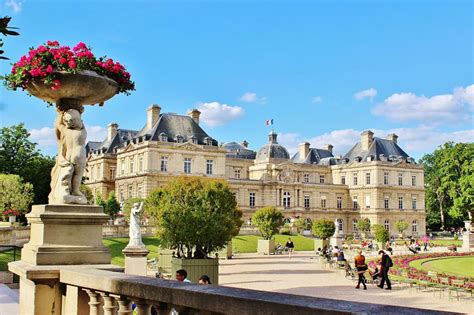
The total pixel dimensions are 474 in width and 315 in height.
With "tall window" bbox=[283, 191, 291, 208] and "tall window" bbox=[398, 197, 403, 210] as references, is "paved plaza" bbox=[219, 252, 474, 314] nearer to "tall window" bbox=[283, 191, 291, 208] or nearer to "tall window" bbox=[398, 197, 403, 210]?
"tall window" bbox=[283, 191, 291, 208]

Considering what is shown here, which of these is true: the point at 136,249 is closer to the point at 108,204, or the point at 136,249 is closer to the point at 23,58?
the point at 23,58

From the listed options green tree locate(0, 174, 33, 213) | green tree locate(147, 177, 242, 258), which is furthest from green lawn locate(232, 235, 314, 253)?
green tree locate(147, 177, 242, 258)

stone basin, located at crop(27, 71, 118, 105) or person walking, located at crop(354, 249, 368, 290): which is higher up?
stone basin, located at crop(27, 71, 118, 105)

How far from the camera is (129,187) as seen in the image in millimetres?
61500

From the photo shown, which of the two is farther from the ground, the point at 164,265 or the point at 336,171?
the point at 336,171

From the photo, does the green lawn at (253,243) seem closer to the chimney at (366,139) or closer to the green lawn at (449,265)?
the green lawn at (449,265)

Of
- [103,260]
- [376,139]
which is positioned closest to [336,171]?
[376,139]

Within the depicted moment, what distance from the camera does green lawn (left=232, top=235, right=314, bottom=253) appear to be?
4297 centimetres

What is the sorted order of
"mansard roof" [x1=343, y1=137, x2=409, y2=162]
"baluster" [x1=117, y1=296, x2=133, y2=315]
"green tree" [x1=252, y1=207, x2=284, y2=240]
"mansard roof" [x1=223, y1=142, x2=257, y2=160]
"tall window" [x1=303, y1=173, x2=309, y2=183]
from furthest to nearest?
1. "mansard roof" [x1=223, y1=142, x2=257, y2=160]
2. "tall window" [x1=303, y1=173, x2=309, y2=183]
3. "mansard roof" [x1=343, y1=137, x2=409, y2=162]
4. "green tree" [x1=252, y1=207, x2=284, y2=240]
5. "baluster" [x1=117, y1=296, x2=133, y2=315]

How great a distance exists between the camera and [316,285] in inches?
843

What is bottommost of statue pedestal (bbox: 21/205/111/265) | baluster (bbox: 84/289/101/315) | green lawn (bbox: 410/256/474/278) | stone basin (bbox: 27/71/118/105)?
green lawn (bbox: 410/256/474/278)

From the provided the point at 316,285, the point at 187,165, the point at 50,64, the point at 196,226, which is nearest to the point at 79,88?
the point at 50,64

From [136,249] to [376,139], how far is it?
6375 centimetres

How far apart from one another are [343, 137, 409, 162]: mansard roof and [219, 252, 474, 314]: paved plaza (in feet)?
159
